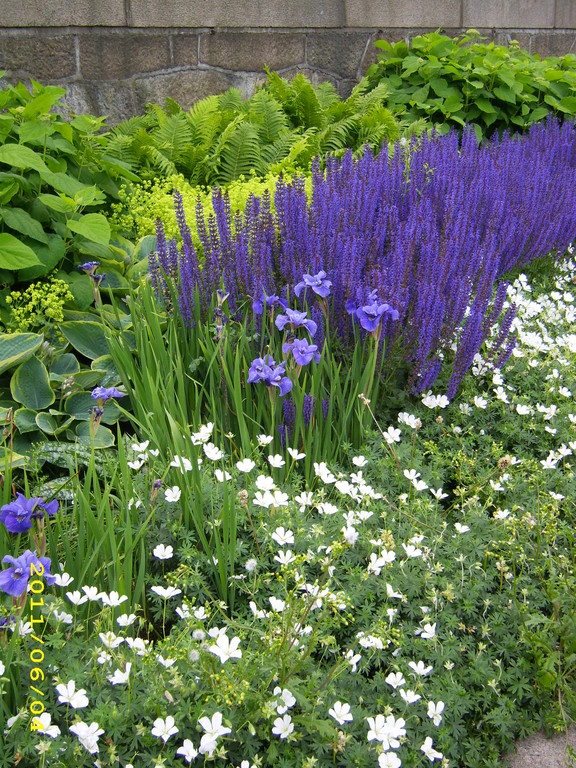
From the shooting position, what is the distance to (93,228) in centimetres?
284

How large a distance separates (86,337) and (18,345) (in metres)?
0.32

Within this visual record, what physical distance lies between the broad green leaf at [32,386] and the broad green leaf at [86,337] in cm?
29

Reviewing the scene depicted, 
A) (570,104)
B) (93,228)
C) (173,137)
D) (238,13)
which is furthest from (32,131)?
(570,104)

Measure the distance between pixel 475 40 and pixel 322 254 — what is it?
5308 millimetres

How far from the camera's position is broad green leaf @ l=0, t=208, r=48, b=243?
2848 mm

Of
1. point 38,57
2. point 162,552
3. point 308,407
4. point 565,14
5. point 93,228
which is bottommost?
point 162,552

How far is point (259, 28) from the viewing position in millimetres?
5457

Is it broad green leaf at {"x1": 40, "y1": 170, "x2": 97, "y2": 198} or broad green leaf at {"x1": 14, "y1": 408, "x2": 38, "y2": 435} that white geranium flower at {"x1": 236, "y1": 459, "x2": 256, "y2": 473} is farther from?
broad green leaf at {"x1": 40, "y1": 170, "x2": 97, "y2": 198}

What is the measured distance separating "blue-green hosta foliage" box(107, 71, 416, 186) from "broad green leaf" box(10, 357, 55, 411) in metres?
1.98

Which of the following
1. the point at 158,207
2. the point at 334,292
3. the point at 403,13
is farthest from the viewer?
the point at 403,13

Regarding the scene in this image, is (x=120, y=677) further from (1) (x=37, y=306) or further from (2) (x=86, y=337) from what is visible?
(1) (x=37, y=306)

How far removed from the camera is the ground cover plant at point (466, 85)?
5816 mm

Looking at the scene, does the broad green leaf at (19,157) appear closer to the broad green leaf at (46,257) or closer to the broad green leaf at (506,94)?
the broad green leaf at (46,257)

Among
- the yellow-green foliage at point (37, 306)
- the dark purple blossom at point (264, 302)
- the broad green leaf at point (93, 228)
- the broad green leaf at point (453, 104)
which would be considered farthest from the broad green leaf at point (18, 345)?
the broad green leaf at point (453, 104)
